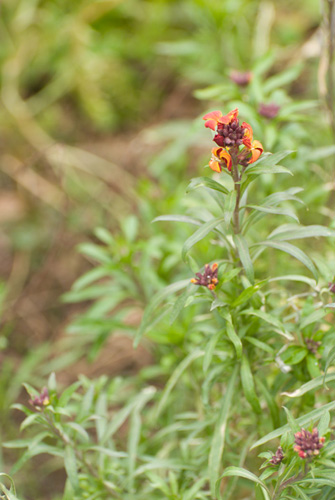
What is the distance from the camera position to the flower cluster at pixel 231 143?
1137 millimetres

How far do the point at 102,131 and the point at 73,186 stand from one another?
70 cm

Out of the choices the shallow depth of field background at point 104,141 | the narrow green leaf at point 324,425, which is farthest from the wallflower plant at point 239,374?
the shallow depth of field background at point 104,141

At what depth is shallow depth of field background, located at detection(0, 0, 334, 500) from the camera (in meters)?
2.40

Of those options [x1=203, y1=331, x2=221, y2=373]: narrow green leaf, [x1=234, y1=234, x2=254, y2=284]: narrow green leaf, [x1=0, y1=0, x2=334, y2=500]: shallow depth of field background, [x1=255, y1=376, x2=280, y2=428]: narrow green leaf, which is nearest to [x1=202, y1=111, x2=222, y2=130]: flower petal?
[x1=234, y1=234, x2=254, y2=284]: narrow green leaf

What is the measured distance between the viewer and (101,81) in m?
4.06

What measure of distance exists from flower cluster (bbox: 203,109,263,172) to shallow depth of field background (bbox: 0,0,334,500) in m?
0.87

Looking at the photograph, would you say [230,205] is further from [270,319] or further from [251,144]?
[270,319]

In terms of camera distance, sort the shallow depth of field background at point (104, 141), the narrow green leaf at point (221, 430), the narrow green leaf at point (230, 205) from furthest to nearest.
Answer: the shallow depth of field background at point (104, 141)
the narrow green leaf at point (221, 430)
the narrow green leaf at point (230, 205)

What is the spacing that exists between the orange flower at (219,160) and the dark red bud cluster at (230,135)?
17 millimetres

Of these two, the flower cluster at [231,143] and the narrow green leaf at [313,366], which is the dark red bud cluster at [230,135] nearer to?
the flower cluster at [231,143]

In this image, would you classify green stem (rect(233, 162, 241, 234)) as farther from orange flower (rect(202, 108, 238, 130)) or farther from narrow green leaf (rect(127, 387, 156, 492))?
narrow green leaf (rect(127, 387, 156, 492))

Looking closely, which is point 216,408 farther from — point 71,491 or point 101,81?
point 101,81

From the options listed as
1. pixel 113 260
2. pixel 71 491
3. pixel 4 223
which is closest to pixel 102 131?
pixel 4 223

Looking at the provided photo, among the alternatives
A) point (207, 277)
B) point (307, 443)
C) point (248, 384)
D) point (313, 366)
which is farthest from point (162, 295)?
point (307, 443)
